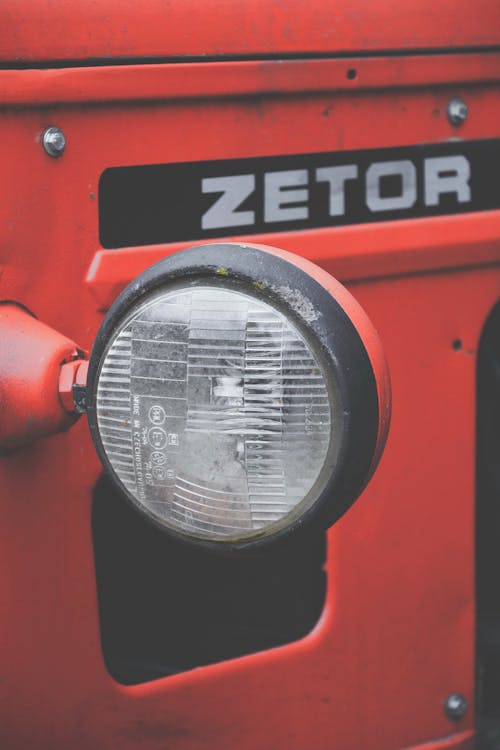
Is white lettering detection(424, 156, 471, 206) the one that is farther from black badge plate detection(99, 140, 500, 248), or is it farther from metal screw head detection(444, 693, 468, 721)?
metal screw head detection(444, 693, 468, 721)

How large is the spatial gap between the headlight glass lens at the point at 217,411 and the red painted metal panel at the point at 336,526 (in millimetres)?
241

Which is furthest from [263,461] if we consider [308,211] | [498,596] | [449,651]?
[498,596]

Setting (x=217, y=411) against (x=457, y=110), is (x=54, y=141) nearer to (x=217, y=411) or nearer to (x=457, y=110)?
(x=217, y=411)

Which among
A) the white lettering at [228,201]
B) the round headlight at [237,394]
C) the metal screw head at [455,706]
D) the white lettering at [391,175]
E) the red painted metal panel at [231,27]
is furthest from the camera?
the metal screw head at [455,706]

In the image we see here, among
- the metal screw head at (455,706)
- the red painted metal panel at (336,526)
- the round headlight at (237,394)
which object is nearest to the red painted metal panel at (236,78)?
the red painted metal panel at (336,526)

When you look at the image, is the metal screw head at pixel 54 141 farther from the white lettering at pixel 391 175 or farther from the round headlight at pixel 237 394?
the white lettering at pixel 391 175

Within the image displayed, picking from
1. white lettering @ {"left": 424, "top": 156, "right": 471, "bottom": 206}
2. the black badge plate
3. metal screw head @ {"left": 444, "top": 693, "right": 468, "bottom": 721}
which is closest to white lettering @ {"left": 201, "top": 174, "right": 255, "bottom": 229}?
the black badge plate

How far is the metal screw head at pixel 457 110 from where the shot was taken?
4.51 ft

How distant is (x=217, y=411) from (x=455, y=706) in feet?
2.55

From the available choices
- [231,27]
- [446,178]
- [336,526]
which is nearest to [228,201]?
[231,27]

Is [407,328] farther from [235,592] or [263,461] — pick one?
[263,461]

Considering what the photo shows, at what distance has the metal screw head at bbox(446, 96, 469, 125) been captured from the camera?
1.38 m

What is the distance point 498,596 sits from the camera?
1.68 metres

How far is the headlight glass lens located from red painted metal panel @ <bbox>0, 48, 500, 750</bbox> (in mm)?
241
